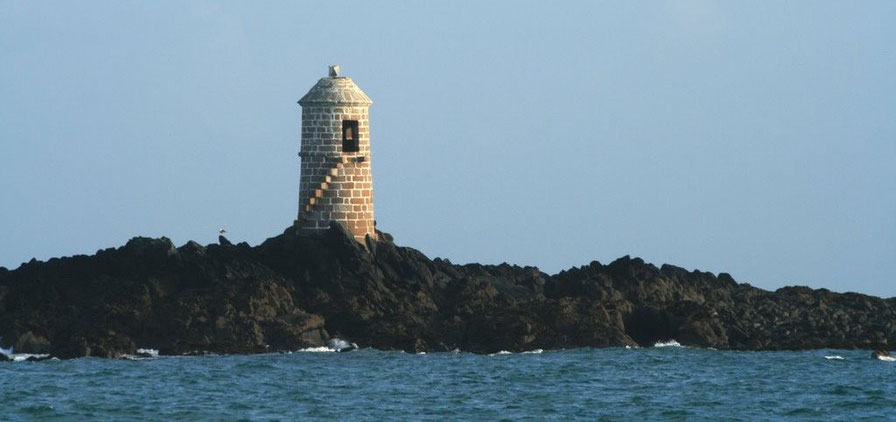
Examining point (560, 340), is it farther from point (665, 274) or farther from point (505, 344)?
point (665, 274)

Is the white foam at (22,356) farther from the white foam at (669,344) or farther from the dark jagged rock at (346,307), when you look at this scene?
the white foam at (669,344)

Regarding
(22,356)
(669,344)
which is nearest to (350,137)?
(669,344)

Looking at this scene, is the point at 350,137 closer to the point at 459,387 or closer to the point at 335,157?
the point at 335,157

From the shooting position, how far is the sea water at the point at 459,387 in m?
39.9

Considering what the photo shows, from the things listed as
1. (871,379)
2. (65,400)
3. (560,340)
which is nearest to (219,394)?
(65,400)

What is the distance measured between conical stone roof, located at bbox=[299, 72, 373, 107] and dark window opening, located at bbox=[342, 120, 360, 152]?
634mm

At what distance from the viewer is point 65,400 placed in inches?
1610

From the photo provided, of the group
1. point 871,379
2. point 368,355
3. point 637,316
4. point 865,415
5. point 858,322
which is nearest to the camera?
point 865,415

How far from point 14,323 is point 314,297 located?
790cm

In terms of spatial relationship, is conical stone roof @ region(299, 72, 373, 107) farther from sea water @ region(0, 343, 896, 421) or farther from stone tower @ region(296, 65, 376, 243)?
sea water @ region(0, 343, 896, 421)

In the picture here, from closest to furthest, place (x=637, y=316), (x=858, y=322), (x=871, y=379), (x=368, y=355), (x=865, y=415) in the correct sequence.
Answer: (x=865, y=415)
(x=871, y=379)
(x=368, y=355)
(x=637, y=316)
(x=858, y=322)

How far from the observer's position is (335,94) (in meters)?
53.5

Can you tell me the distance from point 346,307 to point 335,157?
4.81 metres

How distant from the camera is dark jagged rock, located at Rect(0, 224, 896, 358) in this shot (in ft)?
163
